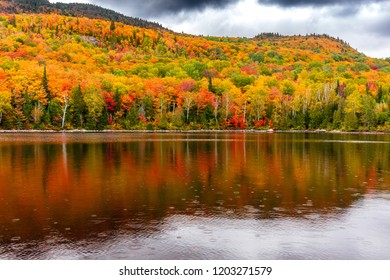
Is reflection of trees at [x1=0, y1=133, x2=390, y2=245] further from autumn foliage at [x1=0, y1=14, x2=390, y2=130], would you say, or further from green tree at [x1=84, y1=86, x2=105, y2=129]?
green tree at [x1=84, y1=86, x2=105, y2=129]

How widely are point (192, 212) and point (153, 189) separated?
469cm

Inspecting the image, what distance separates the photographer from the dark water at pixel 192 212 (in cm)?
1131

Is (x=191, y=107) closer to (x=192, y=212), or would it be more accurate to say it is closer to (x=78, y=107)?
(x=78, y=107)

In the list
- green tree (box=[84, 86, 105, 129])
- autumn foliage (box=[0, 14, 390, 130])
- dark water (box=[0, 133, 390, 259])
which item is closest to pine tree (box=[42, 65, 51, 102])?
autumn foliage (box=[0, 14, 390, 130])

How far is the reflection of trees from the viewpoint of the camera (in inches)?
556

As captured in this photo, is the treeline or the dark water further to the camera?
the treeline

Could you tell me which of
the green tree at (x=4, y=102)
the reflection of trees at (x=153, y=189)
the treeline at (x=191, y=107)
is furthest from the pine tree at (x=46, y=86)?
the reflection of trees at (x=153, y=189)

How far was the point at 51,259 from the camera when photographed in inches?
411

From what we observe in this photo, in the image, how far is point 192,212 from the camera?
1529cm

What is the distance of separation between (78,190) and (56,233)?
6642 millimetres

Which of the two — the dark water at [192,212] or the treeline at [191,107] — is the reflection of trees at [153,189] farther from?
the treeline at [191,107]

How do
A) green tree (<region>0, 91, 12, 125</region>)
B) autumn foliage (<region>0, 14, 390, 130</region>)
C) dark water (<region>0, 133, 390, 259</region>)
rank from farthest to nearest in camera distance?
autumn foliage (<region>0, 14, 390, 130</region>), green tree (<region>0, 91, 12, 125</region>), dark water (<region>0, 133, 390, 259</region>)

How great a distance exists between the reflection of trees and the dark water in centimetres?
5
